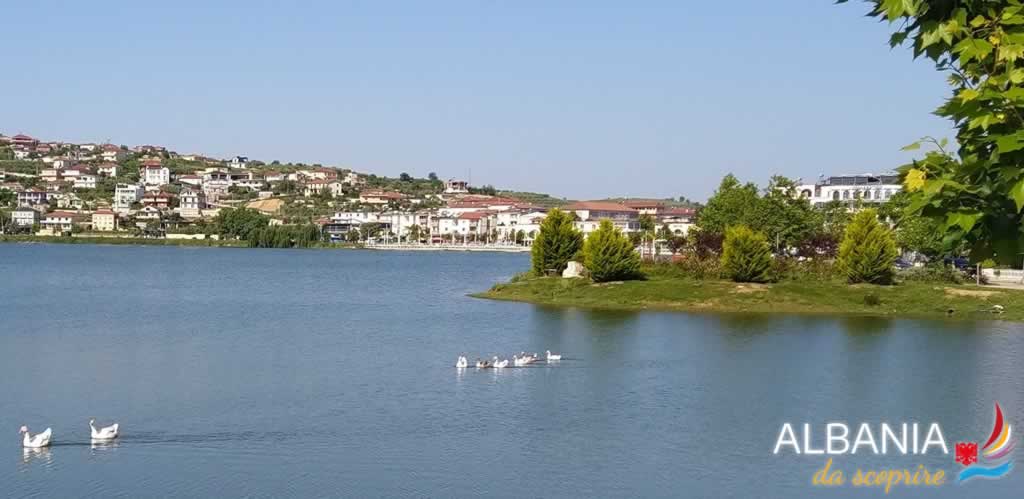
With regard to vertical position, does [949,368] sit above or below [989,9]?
below

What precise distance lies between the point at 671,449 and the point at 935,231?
757 inches

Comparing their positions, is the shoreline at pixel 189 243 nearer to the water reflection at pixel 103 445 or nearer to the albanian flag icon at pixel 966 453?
the albanian flag icon at pixel 966 453

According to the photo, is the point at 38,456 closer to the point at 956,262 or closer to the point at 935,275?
the point at 935,275

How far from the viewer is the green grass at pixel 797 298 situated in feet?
174

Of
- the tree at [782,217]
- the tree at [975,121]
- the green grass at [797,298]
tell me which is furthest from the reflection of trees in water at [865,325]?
the tree at [975,121]

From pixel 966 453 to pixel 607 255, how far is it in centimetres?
3716

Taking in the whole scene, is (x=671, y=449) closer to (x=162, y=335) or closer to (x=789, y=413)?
(x=789, y=413)

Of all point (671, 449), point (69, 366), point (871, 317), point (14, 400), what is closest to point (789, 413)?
point (671, 449)

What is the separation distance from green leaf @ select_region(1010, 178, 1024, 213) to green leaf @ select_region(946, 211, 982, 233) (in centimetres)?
35

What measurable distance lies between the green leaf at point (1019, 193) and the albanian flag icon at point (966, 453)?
20.5 meters

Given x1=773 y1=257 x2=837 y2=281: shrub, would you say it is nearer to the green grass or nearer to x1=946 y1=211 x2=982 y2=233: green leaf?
the green grass

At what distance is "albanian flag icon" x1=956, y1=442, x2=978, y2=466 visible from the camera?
22703 mm

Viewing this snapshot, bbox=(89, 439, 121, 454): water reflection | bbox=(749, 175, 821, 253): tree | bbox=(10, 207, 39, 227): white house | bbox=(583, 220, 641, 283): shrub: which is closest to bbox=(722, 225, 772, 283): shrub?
bbox=(583, 220, 641, 283): shrub

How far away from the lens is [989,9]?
15.0 feet
